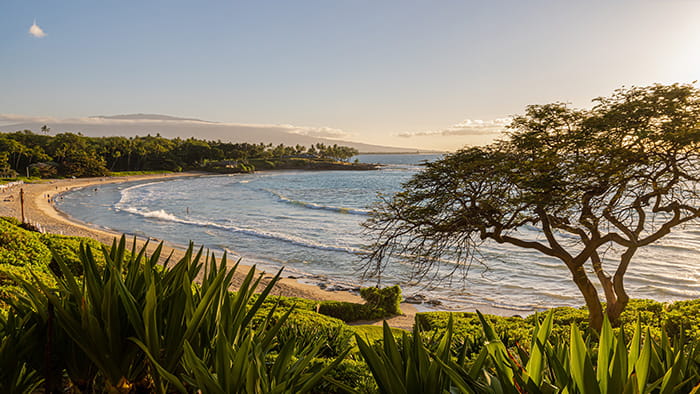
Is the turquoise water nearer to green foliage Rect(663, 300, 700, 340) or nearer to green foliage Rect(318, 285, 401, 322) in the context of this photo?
green foliage Rect(318, 285, 401, 322)

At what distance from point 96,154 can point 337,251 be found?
286ft

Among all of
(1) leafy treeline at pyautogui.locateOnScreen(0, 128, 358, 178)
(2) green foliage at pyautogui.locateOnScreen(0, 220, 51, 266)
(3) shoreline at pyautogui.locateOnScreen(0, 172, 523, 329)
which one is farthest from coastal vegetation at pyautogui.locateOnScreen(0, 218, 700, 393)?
(1) leafy treeline at pyautogui.locateOnScreen(0, 128, 358, 178)

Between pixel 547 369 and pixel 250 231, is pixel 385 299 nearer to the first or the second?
pixel 547 369

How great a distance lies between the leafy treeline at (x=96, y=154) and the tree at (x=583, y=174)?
7855 cm

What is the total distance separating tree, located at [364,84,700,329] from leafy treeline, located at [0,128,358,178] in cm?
7855

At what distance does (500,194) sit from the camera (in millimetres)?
8555

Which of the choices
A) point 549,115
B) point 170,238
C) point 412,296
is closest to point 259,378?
point 549,115

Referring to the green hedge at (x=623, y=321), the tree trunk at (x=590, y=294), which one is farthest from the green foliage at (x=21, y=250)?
the tree trunk at (x=590, y=294)

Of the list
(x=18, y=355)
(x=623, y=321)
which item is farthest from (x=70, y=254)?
(x=623, y=321)

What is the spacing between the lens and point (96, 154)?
91375 millimetres

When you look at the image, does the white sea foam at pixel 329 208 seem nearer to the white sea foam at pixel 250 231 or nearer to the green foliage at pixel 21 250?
A: the white sea foam at pixel 250 231

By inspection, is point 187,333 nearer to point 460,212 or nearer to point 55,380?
point 55,380

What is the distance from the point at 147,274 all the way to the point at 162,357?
1.20 ft

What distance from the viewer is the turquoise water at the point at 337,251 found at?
17.1 metres
